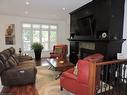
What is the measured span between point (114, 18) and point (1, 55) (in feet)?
11.8

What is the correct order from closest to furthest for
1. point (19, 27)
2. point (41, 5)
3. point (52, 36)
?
point (41, 5)
point (19, 27)
point (52, 36)

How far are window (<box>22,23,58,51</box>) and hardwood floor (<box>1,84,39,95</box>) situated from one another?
4.93m

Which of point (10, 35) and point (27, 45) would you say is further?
point (27, 45)

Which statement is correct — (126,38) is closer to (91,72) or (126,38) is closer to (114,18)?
(114,18)

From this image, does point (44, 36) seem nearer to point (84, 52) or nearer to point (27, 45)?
point (27, 45)

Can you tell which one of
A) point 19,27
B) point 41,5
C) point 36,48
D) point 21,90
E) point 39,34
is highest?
point 41,5

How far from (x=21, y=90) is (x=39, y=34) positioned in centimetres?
562

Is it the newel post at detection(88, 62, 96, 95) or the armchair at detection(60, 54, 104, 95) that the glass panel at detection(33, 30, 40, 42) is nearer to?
the armchair at detection(60, 54, 104, 95)

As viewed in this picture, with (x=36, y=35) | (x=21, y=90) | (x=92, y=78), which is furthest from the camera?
(x=36, y=35)

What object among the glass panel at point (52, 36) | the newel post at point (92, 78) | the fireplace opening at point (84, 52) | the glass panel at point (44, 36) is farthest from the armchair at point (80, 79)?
the glass panel at point (52, 36)

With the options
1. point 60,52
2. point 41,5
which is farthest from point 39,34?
point 41,5

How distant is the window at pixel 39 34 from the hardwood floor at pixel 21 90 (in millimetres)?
4928

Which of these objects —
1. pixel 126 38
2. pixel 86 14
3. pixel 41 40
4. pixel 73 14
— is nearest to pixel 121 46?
pixel 126 38

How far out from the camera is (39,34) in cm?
859
